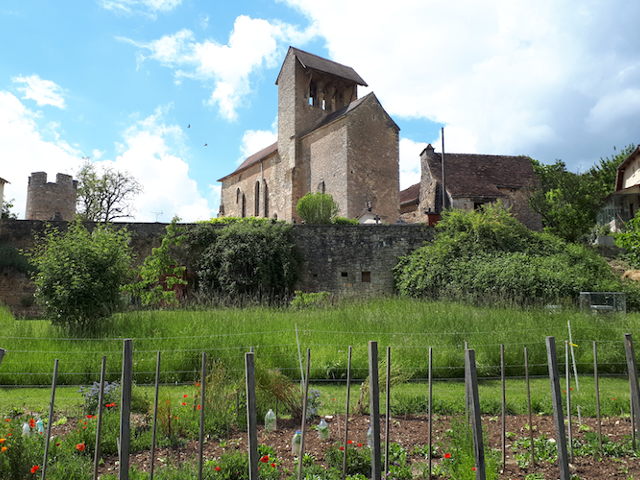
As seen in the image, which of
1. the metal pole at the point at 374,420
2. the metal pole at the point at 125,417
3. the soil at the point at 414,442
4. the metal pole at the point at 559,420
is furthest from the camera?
the soil at the point at 414,442

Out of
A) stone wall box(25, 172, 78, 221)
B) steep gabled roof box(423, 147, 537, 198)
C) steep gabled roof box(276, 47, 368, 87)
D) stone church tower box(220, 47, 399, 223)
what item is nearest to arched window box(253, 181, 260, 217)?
stone church tower box(220, 47, 399, 223)

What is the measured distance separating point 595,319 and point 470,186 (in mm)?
13766

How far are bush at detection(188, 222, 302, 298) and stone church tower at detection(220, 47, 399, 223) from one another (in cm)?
952

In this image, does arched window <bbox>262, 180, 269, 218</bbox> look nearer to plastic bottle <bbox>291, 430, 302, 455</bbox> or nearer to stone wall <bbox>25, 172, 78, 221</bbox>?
stone wall <bbox>25, 172, 78, 221</bbox>

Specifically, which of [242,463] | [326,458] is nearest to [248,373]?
[242,463]

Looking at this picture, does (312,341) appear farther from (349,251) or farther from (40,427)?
(349,251)

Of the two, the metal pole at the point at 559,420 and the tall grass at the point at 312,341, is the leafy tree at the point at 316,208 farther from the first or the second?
the metal pole at the point at 559,420

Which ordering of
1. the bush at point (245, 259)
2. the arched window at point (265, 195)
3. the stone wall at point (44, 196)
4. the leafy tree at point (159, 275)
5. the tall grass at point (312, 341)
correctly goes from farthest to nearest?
the arched window at point (265, 195)
the stone wall at point (44, 196)
the bush at point (245, 259)
the leafy tree at point (159, 275)
the tall grass at point (312, 341)

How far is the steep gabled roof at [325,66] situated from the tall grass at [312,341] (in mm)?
23321

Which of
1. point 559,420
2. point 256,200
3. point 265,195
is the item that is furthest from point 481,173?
point 559,420

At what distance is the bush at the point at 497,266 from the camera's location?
1261 cm

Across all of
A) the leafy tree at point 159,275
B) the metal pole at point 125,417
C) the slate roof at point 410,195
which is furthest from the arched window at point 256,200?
the metal pole at point 125,417

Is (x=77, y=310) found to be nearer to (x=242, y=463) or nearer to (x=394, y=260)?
(x=242, y=463)

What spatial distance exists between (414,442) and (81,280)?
7605mm
